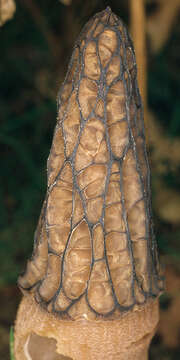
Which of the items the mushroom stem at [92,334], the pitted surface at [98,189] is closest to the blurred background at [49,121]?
the pitted surface at [98,189]

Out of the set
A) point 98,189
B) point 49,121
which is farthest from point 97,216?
point 49,121

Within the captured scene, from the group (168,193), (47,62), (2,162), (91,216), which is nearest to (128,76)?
(91,216)

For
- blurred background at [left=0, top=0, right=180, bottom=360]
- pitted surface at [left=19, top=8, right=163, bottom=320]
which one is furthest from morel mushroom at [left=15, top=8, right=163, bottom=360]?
blurred background at [left=0, top=0, right=180, bottom=360]

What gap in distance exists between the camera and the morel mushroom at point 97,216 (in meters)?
1.11

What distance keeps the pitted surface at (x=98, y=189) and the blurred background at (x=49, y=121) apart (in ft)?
2.55

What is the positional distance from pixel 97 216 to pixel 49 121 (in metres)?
1.72

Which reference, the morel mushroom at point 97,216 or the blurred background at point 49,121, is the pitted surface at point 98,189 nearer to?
the morel mushroom at point 97,216

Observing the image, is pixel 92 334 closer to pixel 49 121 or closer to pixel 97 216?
pixel 97 216

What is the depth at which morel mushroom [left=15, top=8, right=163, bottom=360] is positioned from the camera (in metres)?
1.11

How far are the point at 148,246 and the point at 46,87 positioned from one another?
181cm

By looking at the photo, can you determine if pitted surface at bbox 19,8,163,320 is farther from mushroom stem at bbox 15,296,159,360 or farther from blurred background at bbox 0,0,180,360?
blurred background at bbox 0,0,180,360

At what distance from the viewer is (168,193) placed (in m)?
2.41

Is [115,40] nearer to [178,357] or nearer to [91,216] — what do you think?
[91,216]

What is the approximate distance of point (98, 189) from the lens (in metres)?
1.12
